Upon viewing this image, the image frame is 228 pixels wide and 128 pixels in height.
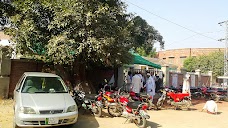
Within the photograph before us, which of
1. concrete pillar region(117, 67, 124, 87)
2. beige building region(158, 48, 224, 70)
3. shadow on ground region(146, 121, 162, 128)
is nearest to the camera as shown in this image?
shadow on ground region(146, 121, 162, 128)

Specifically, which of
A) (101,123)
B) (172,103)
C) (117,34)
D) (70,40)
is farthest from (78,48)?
(172,103)

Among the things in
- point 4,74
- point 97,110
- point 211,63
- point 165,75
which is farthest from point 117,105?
point 211,63

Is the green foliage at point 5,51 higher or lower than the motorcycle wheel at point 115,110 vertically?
higher

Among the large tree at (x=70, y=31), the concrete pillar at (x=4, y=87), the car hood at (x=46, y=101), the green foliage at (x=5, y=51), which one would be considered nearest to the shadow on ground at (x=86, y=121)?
the car hood at (x=46, y=101)

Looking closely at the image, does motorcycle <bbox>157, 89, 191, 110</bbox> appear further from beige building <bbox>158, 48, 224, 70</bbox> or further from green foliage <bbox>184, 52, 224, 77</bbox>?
beige building <bbox>158, 48, 224, 70</bbox>

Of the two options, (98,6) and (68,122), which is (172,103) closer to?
(98,6)

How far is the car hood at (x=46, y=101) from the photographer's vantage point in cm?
629

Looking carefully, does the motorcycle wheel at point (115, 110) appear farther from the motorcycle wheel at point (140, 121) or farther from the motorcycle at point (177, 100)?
the motorcycle at point (177, 100)

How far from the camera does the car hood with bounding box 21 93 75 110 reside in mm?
6289

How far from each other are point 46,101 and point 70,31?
4.02 m

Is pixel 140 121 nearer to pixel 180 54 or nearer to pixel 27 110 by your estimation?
pixel 27 110

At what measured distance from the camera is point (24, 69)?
1181 centimetres

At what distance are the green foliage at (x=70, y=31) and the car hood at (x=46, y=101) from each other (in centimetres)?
283

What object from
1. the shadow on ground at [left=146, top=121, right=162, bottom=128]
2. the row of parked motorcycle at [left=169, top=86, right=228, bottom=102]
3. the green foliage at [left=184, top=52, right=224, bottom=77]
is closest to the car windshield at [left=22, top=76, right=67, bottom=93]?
the shadow on ground at [left=146, top=121, right=162, bottom=128]
